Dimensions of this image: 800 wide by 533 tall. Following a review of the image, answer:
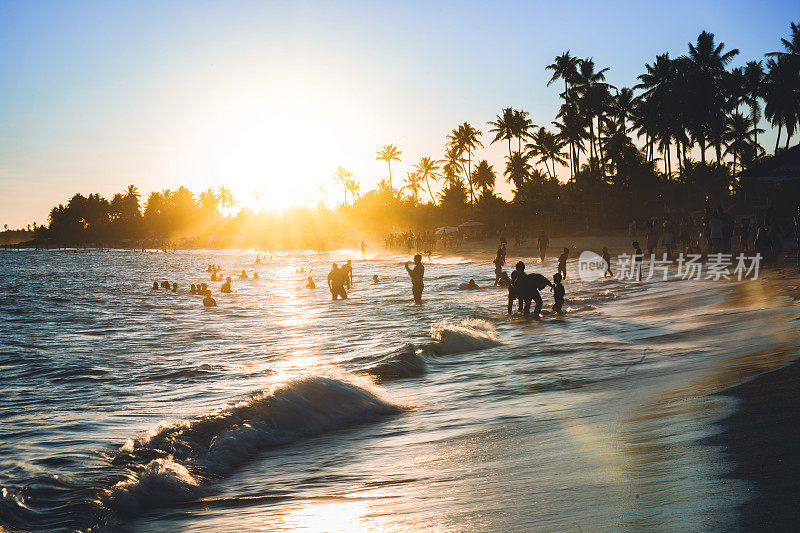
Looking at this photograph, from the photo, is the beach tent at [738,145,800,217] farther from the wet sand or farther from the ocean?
the wet sand

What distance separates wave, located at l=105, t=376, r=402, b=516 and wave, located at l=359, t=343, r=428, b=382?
1.32 meters

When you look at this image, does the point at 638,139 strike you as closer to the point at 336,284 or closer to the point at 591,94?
the point at 591,94

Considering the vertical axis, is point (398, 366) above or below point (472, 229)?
below

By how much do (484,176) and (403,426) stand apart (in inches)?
3164

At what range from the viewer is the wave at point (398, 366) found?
32.1 feet

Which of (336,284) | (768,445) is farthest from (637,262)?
(768,445)

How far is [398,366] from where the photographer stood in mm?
10219

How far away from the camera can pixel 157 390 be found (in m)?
9.34

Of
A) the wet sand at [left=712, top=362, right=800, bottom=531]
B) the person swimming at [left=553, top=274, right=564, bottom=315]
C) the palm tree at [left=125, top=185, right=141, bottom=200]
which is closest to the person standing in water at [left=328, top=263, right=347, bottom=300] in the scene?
the person swimming at [left=553, top=274, right=564, bottom=315]

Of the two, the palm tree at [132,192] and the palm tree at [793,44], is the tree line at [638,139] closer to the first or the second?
the palm tree at [793,44]

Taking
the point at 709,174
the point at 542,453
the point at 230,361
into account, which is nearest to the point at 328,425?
the point at 542,453

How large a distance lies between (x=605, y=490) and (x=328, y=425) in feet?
12.9

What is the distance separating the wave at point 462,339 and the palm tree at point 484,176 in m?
72.1

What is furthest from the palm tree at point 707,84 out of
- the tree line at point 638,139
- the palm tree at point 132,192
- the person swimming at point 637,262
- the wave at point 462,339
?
the palm tree at point 132,192
